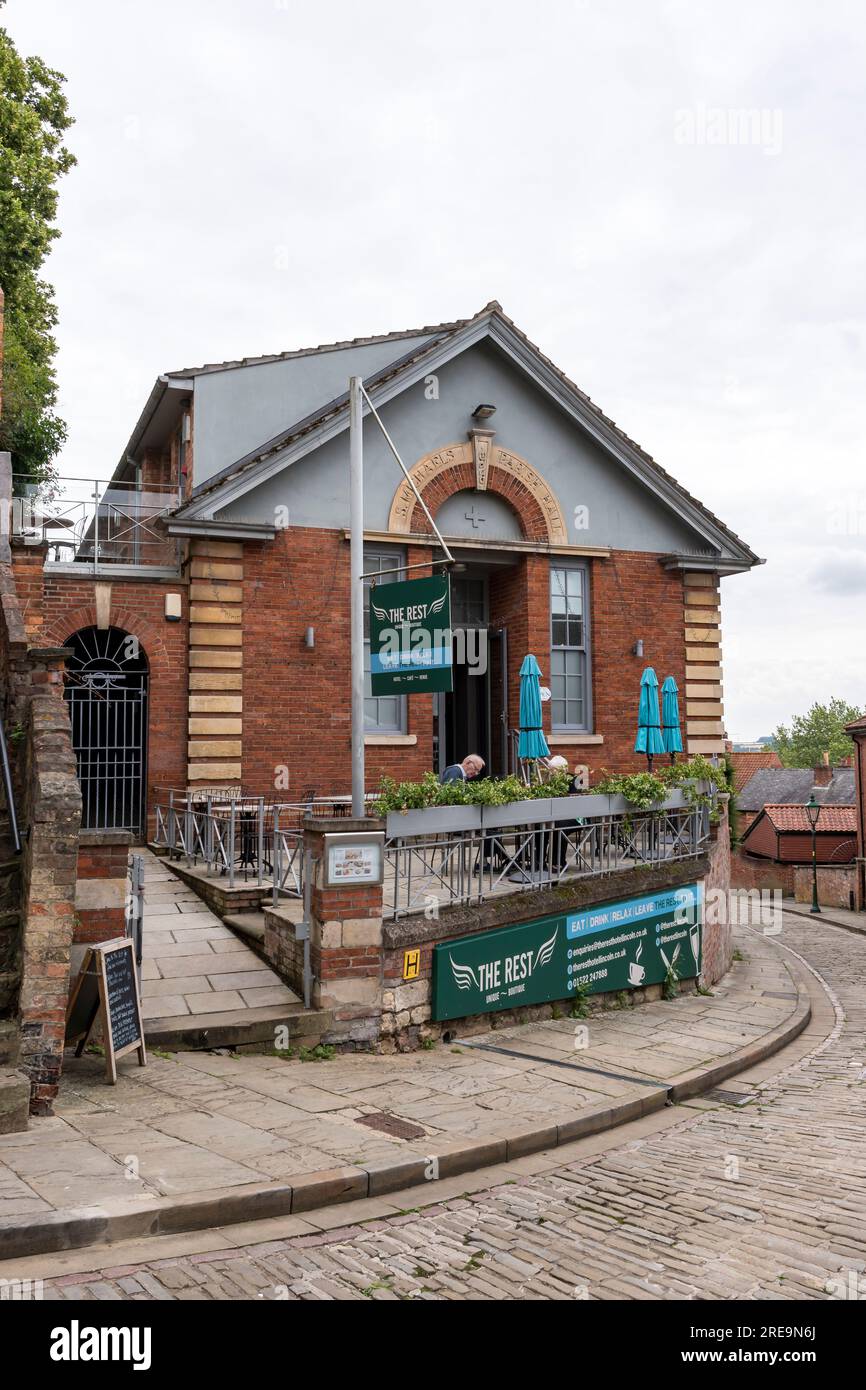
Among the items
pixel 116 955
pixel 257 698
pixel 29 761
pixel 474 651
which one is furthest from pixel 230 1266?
pixel 474 651

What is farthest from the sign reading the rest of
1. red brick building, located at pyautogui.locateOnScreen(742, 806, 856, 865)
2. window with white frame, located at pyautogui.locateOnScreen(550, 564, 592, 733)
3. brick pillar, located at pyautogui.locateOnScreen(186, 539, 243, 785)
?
red brick building, located at pyautogui.locateOnScreen(742, 806, 856, 865)

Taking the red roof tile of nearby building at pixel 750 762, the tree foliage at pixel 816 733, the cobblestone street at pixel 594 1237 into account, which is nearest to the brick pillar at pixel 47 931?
the cobblestone street at pixel 594 1237

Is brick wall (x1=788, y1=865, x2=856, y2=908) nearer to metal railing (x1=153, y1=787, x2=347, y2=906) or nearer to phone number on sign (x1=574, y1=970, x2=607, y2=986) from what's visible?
metal railing (x1=153, y1=787, x2=347, y2=906)

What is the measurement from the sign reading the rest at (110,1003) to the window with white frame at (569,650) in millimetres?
10673

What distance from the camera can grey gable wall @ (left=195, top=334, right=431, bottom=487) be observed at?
1645 centimetres

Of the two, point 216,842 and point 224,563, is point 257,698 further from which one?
point 216,842

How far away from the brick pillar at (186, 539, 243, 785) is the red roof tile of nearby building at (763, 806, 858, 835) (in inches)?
1383

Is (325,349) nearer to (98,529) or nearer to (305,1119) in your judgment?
(98,529)

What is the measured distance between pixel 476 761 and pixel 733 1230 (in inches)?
284

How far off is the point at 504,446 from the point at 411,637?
8.52 meters

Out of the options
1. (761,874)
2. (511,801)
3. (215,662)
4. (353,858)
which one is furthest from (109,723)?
(761,874)

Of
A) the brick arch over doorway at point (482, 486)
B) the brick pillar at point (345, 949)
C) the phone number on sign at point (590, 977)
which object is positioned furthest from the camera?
the brick arch over doorway at point (482, 486)

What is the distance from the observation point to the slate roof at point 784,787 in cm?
5603

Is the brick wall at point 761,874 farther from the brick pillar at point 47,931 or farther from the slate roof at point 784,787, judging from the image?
the brick pillar at point 47,931
